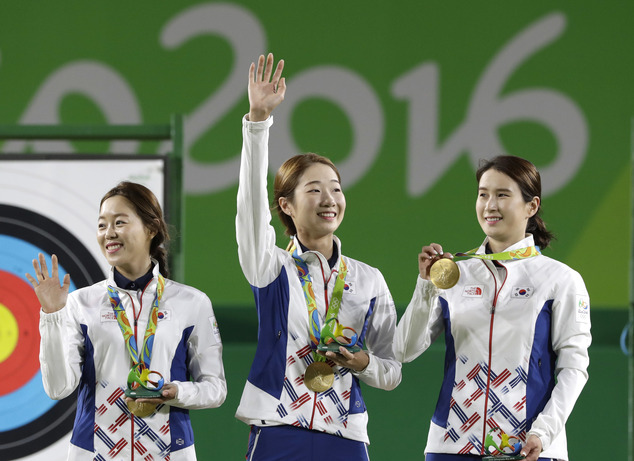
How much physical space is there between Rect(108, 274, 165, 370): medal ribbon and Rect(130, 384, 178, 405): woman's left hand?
113mm

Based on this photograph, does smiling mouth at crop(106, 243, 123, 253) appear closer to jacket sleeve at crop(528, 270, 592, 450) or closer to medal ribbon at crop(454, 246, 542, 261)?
medal ribbon at crop(454, 246, 542, 261)

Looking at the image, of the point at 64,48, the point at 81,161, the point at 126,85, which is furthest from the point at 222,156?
the point at 81,161

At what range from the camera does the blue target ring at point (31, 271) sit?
3207 millimetres

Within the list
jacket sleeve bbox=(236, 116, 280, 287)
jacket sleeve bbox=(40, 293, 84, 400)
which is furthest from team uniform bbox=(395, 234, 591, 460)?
jacket sleeve bbox=(40, 293, 84, 400)

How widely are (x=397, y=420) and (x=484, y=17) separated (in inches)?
100

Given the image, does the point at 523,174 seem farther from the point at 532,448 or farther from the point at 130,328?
the point at 130,328

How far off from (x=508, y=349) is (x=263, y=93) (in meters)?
0.98

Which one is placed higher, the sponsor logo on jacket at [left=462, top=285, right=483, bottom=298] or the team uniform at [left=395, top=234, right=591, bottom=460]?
the sponsor logo on jacket at [left=462, top=285, right=483, bottom=298]

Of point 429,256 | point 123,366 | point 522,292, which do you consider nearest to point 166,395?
point 123,366

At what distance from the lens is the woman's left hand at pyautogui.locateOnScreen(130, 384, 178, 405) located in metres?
2.36

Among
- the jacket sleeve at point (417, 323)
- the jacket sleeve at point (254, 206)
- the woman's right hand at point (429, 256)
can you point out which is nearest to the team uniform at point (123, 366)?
the jacket sleeve at point (254, 206)

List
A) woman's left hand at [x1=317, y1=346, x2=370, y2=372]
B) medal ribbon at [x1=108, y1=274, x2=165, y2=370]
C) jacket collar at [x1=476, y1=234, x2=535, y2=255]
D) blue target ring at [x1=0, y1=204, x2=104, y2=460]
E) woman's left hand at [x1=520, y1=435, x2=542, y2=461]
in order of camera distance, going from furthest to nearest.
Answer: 1. blue target ring at [x1=0, y1=204, x2=104, y2=460]
2. jacket collar at [x1=476, y1=234, x2=535, y2=255]
3. medal ribbon at [x1=108, y1=274, x2=165, y2=370]
4. woman's left hand at [x1=317, y1=346, x2=370, y2=372]
5. woman's left hand at [x1=520, y1=435, x2=542, y2=461]

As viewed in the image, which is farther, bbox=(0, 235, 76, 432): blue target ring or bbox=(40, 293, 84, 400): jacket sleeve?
bbox=(0, 235, 76, 432): blue target ring

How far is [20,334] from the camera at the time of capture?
3303 mm
